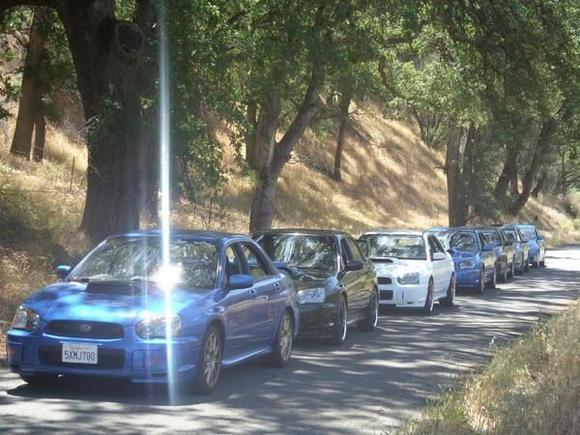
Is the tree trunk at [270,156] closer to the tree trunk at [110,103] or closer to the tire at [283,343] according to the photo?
the tree trunk at [110,103]

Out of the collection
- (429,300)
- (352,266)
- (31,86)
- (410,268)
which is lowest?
(429,300)

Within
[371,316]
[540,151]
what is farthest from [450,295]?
[540,151]

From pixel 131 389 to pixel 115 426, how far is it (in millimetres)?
1685

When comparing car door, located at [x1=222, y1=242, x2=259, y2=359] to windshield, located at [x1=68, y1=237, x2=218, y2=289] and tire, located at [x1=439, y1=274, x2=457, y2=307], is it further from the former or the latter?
tire, located at [x1=439, y1=274, x2=457, y2=307]

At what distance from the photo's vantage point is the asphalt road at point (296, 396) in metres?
8.27

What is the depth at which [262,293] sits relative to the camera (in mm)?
10961

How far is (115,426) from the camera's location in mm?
8023

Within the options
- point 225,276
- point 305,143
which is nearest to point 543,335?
point 225,276

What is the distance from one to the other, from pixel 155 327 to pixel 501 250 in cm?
2006

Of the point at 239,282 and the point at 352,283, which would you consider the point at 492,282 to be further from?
the point at 239,282

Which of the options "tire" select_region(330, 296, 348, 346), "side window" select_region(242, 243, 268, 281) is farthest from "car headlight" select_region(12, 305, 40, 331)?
"tire" select_region(330, 296, 348, 346)

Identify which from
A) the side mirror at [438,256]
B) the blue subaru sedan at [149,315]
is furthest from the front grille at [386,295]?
the blue subaru sedan at [149,315]

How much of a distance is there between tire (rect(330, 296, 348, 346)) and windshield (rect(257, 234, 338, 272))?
606 mm

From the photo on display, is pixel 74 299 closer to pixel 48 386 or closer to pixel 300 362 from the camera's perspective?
pixel 48 386
